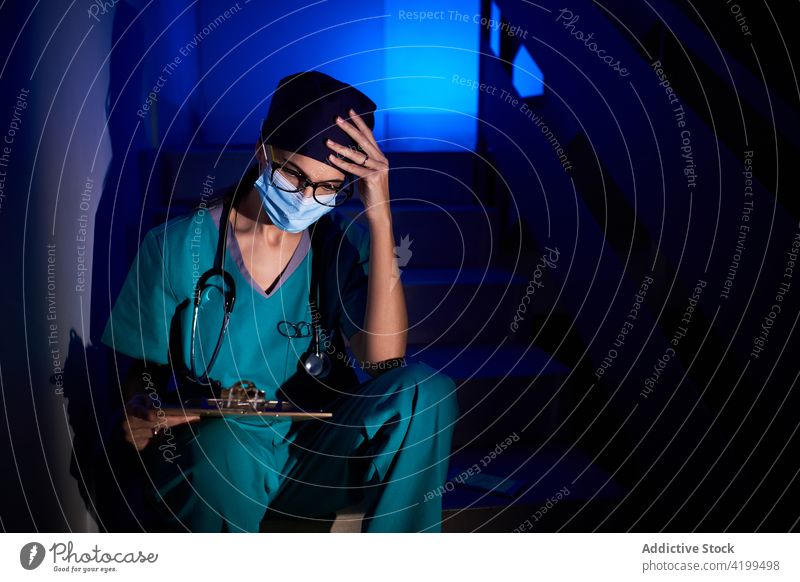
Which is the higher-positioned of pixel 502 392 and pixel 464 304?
pixel 464 304

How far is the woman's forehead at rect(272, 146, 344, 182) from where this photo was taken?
3.34ft

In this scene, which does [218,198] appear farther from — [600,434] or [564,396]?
[600,434]

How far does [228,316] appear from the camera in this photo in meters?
1.08

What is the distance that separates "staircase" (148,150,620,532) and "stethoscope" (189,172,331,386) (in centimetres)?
25

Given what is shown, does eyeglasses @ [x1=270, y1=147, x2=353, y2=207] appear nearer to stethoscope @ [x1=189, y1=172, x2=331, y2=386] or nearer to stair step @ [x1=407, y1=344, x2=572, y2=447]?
stethoscope @ [x1=189, y1=172, x2=331, y2=386]

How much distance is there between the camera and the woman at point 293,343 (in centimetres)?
104

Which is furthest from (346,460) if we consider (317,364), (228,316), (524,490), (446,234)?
(446,234)

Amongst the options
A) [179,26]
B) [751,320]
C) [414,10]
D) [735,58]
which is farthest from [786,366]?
[179,26]

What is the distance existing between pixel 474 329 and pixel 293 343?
54cm

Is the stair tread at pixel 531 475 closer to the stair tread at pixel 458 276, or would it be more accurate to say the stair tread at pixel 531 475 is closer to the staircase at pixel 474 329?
the staircase at pixel 474 329

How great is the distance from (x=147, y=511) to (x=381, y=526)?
392 millimetres

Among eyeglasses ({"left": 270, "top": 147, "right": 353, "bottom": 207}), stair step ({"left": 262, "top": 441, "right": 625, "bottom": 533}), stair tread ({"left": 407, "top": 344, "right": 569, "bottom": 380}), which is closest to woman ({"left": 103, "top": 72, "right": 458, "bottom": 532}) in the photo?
eyeglasses ({"left": 270, "top": 147, "right": 353, "bottom": 207})

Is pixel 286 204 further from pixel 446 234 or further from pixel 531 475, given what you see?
pixel 531 475

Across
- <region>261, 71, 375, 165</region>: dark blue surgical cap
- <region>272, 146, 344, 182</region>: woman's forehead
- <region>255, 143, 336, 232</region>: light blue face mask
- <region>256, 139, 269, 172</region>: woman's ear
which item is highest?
<region>261, 71, 375, 165</region>: dark blue surgical cap
